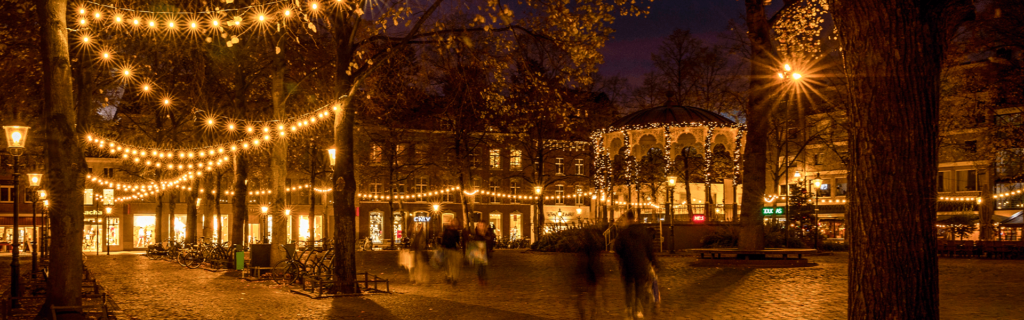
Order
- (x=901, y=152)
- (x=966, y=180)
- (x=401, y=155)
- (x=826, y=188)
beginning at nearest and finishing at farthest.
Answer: (x=901, y=152) < (x=401, y=155) < (x=966, y=180) < (x=826, y=188)

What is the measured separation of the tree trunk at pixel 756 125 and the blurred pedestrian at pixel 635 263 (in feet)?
40.0

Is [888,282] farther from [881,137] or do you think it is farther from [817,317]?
[817,317]

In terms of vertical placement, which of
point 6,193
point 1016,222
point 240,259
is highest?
point 6,193

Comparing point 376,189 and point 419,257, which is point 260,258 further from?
point 376,189

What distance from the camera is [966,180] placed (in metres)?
57.9

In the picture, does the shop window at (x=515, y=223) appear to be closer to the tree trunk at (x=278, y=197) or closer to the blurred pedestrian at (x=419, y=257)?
the tree trunk at (x=278, y=197)

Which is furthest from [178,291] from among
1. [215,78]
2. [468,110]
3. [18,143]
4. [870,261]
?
[468,110]

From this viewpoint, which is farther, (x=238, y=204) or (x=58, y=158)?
(x=238, y=204)

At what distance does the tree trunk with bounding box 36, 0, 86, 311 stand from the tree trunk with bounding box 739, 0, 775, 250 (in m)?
16.0

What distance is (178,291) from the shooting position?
19422mm

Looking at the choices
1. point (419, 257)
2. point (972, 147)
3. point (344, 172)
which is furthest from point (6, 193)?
point (972, 147)

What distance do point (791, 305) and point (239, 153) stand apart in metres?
17.9

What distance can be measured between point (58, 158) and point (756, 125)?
1706 cm

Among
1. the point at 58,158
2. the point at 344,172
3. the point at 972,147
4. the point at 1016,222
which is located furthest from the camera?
the point at 972,147
